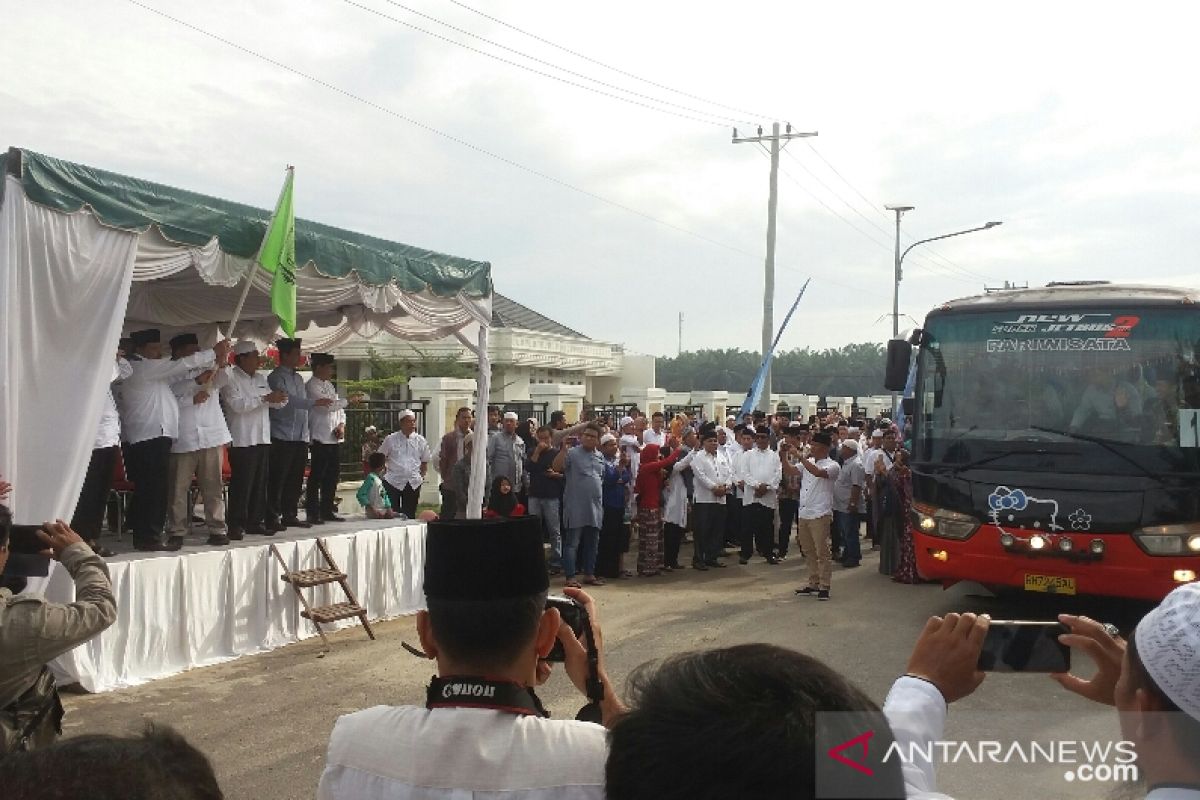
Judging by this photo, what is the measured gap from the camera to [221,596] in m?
8.05

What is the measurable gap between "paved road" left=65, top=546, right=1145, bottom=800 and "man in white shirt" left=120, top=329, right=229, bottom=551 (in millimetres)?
1278

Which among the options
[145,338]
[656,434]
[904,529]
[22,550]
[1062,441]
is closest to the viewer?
[22,550]

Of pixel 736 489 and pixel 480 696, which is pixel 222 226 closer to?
pixel 480 696

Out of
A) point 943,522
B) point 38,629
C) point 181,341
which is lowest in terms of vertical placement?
point 943,522

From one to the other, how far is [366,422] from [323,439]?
611 centimetres

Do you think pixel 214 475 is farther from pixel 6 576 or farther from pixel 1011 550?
pixel 1011 550

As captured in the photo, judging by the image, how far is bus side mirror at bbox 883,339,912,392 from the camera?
926cm

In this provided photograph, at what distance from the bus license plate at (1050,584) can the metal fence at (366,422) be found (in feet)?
31.2

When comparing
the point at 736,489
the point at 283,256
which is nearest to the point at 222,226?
the point at 283,256

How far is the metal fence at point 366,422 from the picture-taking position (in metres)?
15.4

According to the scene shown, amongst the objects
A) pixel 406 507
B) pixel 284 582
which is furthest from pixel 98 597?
pixel 406 507

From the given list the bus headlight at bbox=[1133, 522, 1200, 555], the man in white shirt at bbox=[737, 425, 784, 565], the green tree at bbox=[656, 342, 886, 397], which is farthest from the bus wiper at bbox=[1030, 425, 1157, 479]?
the green tree at bbox=[656, 342, 886, 397]

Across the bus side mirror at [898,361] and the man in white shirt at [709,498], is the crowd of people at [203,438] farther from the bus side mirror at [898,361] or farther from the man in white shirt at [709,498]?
the bus side mirror at [898,361]

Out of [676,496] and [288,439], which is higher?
[288,439]
